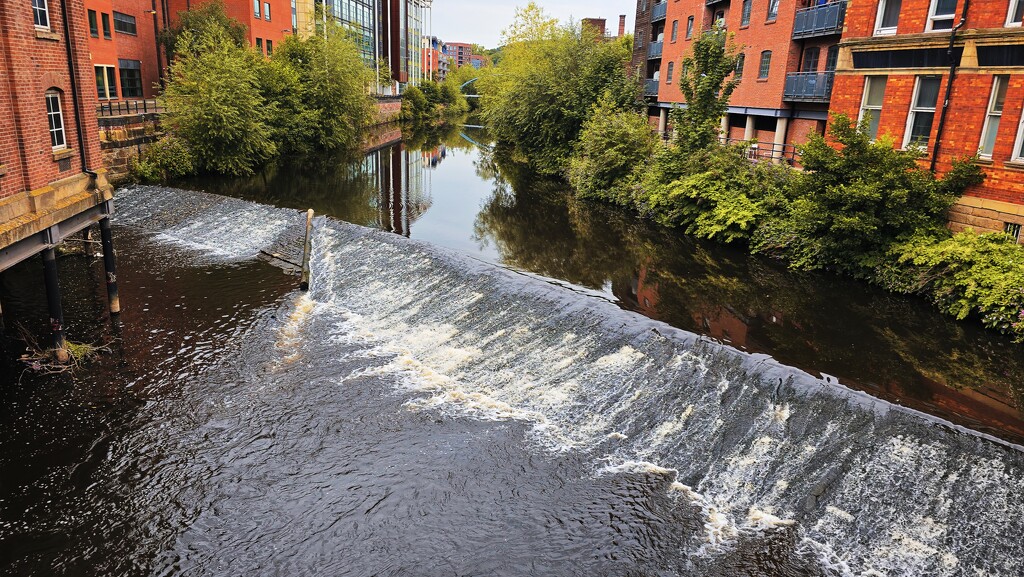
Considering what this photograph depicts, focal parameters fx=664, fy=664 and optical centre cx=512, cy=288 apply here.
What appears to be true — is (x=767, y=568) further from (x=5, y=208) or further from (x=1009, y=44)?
(x=1009, y=44)

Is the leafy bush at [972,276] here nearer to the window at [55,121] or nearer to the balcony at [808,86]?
the balcony at [808,86]

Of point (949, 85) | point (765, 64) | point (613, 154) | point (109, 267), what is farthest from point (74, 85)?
point (765, 64)

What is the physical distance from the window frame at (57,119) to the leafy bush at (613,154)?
2018cm

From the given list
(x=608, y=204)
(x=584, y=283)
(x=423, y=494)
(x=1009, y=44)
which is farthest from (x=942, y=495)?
(x=608, y=204)

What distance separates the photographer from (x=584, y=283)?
60.0ft

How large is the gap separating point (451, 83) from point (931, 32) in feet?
326

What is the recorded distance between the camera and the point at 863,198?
16.8 metres

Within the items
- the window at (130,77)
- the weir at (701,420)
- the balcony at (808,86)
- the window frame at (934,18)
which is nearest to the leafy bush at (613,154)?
the balcony at (808,86)

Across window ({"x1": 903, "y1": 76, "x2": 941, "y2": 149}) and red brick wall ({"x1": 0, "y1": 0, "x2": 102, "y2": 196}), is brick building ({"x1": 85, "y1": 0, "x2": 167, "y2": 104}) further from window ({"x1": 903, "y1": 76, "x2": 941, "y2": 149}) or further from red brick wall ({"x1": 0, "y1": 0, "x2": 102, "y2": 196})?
window ({"x1": 903, "y1": 76, "x2": 941, "y2": 149})

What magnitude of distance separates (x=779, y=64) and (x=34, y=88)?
27.7 m

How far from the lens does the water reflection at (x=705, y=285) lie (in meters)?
12.2

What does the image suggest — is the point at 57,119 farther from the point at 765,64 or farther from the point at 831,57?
the point at 765,64

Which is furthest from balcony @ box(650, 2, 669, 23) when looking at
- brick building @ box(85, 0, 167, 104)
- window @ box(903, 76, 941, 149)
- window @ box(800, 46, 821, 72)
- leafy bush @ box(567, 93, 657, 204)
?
brick building @ box(85, 0, 167, 104)

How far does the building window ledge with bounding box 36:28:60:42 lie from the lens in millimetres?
12742
